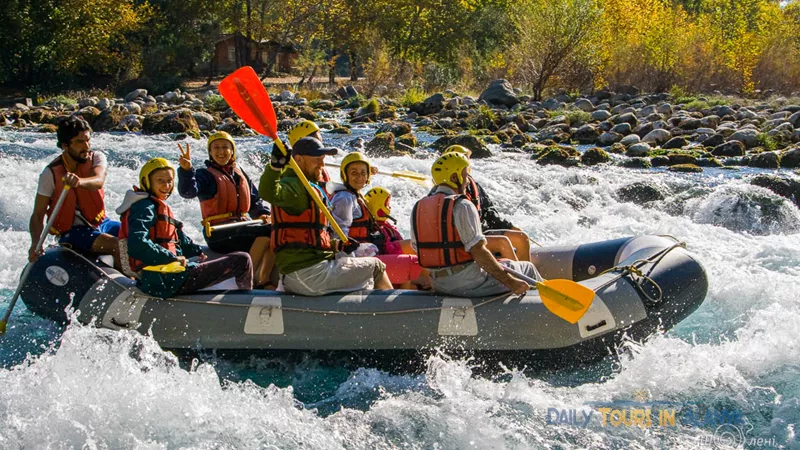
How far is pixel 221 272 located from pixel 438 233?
125cm

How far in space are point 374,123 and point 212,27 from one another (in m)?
12.6

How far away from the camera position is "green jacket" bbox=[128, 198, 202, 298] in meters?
4.19

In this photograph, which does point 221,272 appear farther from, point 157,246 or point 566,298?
point 566,298

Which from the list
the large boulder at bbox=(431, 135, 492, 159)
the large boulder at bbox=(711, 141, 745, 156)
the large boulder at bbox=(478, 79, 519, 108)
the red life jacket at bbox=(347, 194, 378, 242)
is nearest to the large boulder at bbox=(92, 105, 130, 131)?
the large boulder at bbox=(431, 135, 492, 159)

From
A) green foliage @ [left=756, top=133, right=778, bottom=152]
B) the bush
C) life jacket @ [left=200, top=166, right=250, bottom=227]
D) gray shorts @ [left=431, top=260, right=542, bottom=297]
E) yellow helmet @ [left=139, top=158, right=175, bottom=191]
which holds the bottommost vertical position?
the bush

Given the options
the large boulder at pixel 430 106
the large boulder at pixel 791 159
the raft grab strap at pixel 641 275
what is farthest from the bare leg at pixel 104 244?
the large boulder at pixel 430 106

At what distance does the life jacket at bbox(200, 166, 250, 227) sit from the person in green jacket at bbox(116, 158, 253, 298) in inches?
21.0

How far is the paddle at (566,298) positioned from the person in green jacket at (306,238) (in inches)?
38.0

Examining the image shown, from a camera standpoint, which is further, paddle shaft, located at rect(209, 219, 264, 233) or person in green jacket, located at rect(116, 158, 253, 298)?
paddle shaft, located at rect(209, 219, 264, 233)

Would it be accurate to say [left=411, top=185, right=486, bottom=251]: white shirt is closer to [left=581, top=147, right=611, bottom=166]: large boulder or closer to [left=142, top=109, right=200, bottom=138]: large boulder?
[left=581, top=147, right=611, bottom=166]: large boulder

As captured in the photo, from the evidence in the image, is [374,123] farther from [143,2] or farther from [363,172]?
[143,2]

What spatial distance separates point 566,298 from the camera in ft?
13.7

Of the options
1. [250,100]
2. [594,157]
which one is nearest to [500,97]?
[594,157]

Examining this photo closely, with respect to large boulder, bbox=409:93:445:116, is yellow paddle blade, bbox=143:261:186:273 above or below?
above
